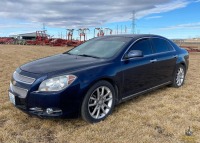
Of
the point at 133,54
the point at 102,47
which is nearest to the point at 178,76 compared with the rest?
the point at 133,54

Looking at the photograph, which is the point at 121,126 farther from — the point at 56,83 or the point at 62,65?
the point at 62,65

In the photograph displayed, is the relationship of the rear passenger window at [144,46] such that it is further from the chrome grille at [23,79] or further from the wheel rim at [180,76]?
the chrome grille at [23,79]

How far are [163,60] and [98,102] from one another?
2247 mm

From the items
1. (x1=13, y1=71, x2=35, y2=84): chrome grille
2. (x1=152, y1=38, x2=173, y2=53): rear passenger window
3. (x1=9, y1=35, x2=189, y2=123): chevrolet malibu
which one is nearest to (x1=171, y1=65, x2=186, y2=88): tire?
(x1=152, y1=38, x2=173, y2=53): rear passenger window

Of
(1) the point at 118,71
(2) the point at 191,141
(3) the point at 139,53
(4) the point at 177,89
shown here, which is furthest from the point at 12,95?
(4) the point at 177,89

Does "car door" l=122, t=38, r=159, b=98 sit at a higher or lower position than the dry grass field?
higher

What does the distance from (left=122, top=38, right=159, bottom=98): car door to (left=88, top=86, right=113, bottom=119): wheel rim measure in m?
0.42

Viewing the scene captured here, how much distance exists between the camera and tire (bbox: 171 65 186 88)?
6.02 meters

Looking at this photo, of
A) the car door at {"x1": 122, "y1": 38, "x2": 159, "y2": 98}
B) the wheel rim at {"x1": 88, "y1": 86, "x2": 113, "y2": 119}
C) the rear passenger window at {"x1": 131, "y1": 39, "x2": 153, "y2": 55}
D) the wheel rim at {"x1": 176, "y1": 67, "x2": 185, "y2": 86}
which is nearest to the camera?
the wheel rim at {"x1": 88, "y1": 86, "x2": 113, "y2": 119}

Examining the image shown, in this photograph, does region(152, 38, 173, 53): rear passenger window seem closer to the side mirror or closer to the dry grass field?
the side mirror

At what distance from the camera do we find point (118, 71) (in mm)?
4051

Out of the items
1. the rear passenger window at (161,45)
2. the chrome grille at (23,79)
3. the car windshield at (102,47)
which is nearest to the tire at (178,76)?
the rear passenger window at (161,45)

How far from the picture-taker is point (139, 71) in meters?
4.54

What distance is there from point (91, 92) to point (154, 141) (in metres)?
1.17
